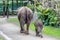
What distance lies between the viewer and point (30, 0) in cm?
2777

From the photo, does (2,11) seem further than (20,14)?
Yes

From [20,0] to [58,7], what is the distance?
10920 millimetres

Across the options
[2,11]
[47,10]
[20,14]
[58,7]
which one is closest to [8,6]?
[2,11]

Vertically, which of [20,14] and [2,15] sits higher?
[20,14]

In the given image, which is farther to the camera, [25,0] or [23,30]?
[25,0]

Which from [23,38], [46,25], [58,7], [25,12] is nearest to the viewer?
[23,38]

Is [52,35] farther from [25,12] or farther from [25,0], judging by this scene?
[25,0]

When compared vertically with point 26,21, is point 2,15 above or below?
below

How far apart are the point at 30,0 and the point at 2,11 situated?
3.10 m

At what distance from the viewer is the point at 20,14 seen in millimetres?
15422

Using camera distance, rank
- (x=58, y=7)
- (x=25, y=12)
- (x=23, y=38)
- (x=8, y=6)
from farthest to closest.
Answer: (x=8, y=6) → (x=58, y=7) → (x=25, y=12) → (x=23, y=38)

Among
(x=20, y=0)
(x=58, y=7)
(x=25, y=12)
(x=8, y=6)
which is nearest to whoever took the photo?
(x=25, y=12)

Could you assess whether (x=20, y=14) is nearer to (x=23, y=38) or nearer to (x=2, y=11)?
(x=23, y=38)

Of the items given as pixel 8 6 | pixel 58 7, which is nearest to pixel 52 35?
pixel 58 7
